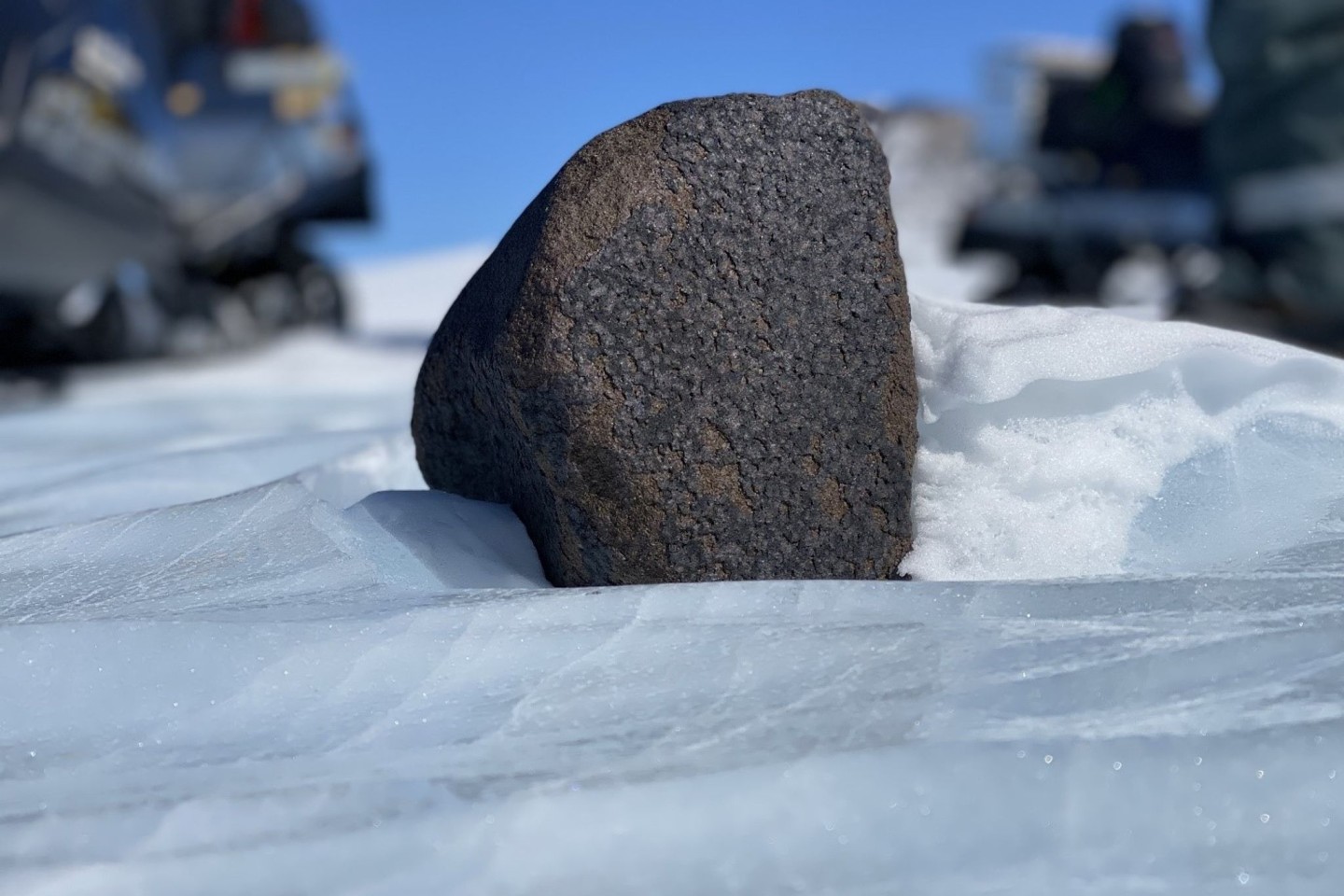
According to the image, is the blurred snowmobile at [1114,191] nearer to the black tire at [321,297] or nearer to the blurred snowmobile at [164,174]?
the black tire at [321,297]

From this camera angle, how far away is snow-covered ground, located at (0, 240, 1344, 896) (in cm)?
75

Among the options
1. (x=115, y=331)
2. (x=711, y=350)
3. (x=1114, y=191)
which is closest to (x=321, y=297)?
(x=115, y=331)

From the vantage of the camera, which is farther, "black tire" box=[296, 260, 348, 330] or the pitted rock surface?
"black tire" box=[296, 260, 348, 330]

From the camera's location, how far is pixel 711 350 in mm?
1238

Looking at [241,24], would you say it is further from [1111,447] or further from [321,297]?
[1111,447]

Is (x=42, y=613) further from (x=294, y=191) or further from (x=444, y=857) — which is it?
(x=294, y=191)

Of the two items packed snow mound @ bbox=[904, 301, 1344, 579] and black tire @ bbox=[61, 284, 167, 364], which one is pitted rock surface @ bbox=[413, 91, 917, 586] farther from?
black tire @ bbox=[61, 284, 167, 364]

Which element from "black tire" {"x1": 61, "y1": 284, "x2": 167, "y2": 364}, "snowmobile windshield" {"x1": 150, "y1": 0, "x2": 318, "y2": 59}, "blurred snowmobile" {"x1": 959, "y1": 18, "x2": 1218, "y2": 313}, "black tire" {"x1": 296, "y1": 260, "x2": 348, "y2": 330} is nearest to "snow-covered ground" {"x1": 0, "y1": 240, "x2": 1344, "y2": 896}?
"black tire" {"x1": 61, "y1": 284, "x2": 167, "y2": 364}

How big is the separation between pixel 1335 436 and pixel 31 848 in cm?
134

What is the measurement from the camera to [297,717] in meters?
0.94

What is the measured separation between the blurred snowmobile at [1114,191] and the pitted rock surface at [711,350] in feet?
25.0

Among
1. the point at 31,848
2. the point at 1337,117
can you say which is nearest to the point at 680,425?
the point at 31,848

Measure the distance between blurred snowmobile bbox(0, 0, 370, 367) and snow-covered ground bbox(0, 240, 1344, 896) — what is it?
3814 mm

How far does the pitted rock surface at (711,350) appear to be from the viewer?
1.21m
